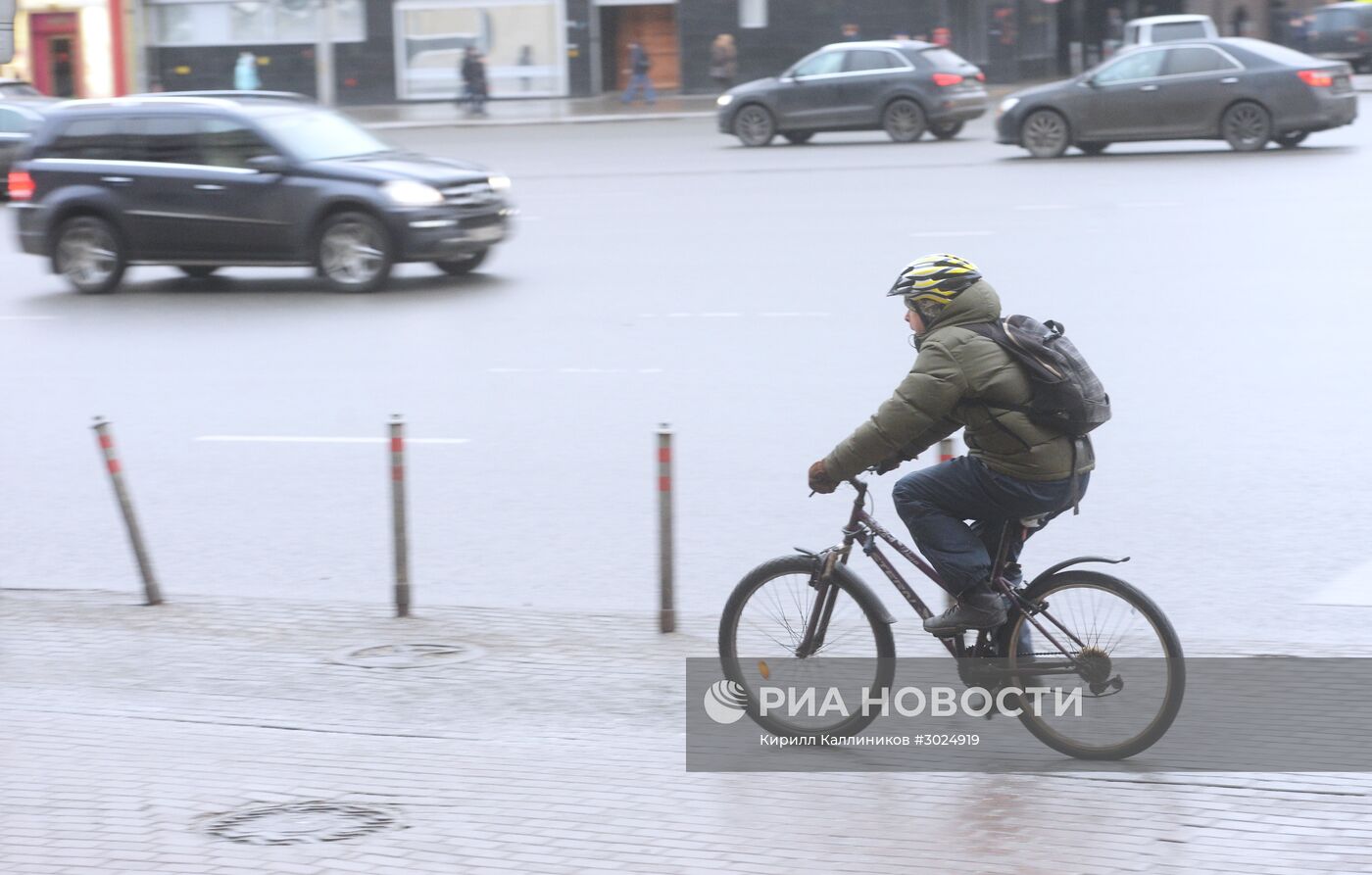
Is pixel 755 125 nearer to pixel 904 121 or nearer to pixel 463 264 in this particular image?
pixel 904 121

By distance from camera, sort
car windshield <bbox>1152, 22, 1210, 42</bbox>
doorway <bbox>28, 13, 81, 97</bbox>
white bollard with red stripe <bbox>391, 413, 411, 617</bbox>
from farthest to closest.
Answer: doorway <bbox>28, 13, 81, 97</bbox>, car windshield <bbox>1152, 22, 1210, 42</bbox>, white bollard with red stripe <bbox>391, 413, 411, 617</bbox>

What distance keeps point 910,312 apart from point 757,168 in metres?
20.3

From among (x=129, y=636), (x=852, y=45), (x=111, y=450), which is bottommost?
(x=129, y=636)

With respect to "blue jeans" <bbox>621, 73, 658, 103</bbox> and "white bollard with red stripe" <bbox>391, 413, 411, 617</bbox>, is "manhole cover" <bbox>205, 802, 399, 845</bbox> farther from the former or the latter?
"blue jeans" <bbox>621, 73, 658, 103</bbox>

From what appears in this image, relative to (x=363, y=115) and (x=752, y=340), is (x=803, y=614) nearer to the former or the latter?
(x=752, y=340)

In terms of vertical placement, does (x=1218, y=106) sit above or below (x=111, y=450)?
above

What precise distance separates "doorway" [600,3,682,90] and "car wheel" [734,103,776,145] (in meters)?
16.3

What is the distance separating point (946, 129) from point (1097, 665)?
947 inches

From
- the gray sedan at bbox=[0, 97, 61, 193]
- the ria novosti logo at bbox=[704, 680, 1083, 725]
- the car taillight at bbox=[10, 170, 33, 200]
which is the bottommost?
the ria novosti logo at bbox=[704, 680, 1083, 725]

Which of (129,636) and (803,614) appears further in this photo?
(129,636)

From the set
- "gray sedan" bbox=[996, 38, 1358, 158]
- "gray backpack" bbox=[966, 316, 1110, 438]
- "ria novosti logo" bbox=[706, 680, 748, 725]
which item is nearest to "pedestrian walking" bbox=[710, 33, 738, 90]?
"gray sedan" bbox=[996, 38, 1358, 158]

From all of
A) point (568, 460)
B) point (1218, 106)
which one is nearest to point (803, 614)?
point (568, 460)

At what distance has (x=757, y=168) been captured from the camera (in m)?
25.2

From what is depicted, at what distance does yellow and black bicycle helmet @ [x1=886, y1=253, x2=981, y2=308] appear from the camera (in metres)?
5.18
